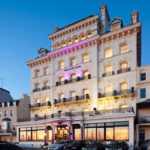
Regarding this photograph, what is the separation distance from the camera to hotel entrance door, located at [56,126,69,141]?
1303 inches

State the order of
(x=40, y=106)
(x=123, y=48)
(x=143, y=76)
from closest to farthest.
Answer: (x=143, y=76)
(x=123, y=48)
(x=40, y=106)

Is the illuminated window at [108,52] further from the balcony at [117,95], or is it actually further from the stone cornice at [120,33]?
the balcony at [117,95]

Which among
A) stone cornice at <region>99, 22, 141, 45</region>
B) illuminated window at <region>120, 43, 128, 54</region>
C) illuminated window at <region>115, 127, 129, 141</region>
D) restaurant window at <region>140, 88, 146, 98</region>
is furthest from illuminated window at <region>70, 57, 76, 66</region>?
illuminated window at <region>115, 127, 129, 141</region>

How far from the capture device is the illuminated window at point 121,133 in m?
27.4

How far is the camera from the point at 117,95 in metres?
31.0

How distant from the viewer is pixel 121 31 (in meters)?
32.5

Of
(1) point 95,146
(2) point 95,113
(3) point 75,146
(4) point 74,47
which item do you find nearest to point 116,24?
(4) point 74,47

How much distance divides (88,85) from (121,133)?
10494 mm

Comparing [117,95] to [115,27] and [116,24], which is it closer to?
[115,27]

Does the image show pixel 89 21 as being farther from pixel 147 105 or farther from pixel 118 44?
pixel 147 105

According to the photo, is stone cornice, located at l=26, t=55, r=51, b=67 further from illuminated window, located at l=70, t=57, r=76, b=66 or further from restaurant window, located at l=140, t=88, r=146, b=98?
restaurant window, located at l=140, t=88, r=146, b=98

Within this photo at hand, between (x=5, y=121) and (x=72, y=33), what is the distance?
90.9 feet


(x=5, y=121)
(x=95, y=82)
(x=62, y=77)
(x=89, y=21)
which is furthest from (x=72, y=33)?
(x=5, y=121)

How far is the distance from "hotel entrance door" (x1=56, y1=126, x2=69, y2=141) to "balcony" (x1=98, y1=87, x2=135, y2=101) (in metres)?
8.18
